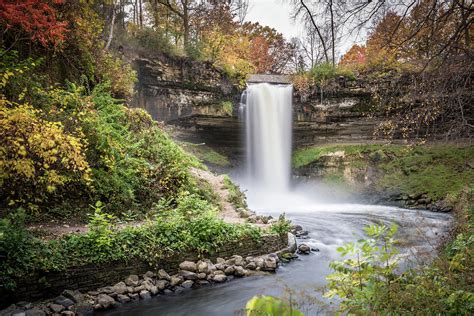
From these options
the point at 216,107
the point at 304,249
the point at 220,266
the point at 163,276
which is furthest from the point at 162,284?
the point at 216,107

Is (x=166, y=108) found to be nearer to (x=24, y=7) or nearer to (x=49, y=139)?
(x=24, y=7)

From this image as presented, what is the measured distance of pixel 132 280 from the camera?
652 cm

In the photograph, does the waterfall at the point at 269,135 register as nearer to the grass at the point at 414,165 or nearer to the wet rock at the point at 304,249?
the grass at the point at 414,165

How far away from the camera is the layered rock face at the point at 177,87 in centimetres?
1792

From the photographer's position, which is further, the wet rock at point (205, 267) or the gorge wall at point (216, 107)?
the gorge wall at point (216, 107)

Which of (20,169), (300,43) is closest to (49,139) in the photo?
(20,169)

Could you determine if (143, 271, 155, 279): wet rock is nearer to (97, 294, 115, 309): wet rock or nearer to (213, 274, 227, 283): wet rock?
(97, 294, 115, 309): wet rock

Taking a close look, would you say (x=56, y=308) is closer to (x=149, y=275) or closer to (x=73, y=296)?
(x=73, y=296)

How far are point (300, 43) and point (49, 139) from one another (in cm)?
2952

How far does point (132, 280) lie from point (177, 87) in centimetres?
1355

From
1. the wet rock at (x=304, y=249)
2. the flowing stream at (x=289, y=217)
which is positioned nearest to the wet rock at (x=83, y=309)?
the flowing stream at (x=289, y=217)

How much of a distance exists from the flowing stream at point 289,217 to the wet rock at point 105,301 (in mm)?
175

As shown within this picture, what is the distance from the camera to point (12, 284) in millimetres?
5383

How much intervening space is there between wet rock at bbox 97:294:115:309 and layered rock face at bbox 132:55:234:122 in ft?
41.1
